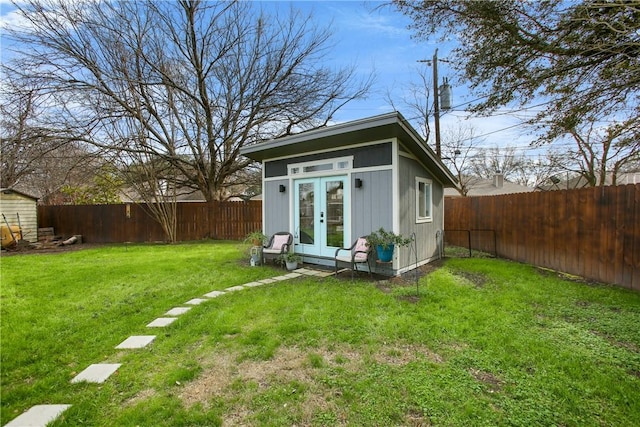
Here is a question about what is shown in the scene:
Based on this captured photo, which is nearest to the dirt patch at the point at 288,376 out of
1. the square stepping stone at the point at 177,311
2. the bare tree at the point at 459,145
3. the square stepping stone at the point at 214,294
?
the square stepping stone at the point at 177,311

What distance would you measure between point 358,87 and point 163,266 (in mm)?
9227

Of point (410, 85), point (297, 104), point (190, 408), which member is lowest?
point (190, 408)

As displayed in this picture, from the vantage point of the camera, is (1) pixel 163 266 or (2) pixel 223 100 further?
(2) pixel 223 100

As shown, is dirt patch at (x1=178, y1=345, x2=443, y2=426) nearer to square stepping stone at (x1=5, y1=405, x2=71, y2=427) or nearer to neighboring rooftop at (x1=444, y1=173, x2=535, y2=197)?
square stepping stone at (x1=5, y1=405, x2=71, y2=427)

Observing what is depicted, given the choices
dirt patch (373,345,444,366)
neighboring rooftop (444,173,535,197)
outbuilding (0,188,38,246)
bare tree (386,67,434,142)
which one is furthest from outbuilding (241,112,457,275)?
neighboring rooftop (444,173,535,197)

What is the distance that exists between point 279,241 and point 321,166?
6.29ft

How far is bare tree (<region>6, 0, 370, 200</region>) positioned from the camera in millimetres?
9258

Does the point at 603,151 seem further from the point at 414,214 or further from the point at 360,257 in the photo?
the point at 360,257

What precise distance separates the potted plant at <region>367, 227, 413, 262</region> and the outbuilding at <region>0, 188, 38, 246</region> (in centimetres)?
1164

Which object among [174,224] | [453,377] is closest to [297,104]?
[174,224]

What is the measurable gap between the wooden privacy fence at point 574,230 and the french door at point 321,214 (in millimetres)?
3917

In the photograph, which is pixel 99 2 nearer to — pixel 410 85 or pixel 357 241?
pixel 357 241

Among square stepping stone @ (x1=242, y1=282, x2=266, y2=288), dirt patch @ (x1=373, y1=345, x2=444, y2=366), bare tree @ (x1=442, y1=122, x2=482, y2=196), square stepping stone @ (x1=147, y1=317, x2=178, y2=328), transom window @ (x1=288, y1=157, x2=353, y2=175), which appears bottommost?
dirt patch @ (x1=373, y1=345, x2=444, y2=366)

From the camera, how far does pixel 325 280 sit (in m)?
5.38
